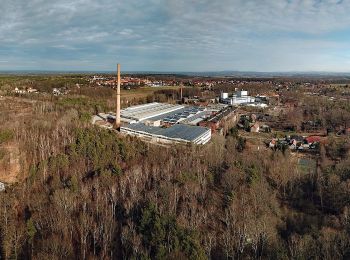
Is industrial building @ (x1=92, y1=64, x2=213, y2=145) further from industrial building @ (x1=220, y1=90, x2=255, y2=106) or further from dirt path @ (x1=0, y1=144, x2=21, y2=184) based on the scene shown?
industrial building @ (x1=220, y1=90, x2=255, y2=106)

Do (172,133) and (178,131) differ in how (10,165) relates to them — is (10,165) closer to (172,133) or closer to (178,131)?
(172,133)

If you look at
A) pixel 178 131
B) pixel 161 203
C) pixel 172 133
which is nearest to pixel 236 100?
pixel 178 131

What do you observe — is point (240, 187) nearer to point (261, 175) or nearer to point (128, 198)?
point (261, 175)

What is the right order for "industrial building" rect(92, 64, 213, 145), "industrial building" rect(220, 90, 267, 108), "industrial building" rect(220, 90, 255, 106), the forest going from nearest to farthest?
the forest < "industrial building" rect(92, 64, 213, 145) < "industrial building" rect(220, 90, 267, 108) < "industrial building" rect(220, 90, 255, 106)

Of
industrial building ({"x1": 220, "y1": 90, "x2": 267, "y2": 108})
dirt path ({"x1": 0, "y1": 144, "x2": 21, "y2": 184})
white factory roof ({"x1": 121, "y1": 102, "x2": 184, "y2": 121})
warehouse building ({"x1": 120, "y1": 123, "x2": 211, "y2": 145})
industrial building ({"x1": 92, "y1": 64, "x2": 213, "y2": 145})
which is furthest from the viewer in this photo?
industrial building ({"x1": 220, "y1": 90, "x2": 267, "y2": 108})

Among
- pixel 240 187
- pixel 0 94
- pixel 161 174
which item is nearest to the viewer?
pixel 240 187

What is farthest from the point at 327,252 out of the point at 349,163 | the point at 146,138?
the point at 146,138

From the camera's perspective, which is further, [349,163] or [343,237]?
[349,163]

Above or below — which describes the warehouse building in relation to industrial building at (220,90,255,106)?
below

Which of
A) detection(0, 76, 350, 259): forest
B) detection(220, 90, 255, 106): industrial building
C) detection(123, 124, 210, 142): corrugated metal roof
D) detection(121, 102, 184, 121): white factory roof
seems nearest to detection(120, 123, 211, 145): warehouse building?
detection(123, 124, 210, 142): corrugated metal roof
